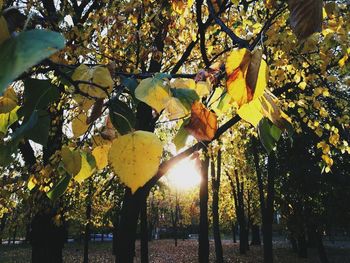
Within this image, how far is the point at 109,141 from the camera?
37.6 inches

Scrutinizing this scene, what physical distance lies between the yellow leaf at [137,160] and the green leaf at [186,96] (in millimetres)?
163

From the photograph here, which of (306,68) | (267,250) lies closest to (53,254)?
(306,68)

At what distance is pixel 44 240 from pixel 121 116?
10.8 metres

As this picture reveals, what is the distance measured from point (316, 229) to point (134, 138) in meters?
24.3

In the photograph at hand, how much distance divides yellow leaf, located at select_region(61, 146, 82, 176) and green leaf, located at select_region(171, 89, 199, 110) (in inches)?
11.8

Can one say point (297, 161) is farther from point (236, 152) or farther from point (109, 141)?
point (109, 141)

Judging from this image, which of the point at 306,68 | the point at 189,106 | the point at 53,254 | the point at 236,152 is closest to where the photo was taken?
the point at 189,106

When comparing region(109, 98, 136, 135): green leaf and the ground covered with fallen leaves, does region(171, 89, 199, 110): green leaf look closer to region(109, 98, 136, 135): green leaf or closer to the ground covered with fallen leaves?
region(109, 98, 136, 135): green leaf

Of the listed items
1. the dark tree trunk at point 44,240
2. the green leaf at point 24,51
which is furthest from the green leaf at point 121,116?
the dark tree trunk at point 44,240

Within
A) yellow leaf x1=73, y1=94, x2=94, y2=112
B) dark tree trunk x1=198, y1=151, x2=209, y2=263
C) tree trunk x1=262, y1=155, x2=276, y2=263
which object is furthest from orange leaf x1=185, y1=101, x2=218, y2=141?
dark tree trunk x1=198, y1=151, x2=209, y2=263

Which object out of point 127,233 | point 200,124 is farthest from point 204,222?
point 200,124

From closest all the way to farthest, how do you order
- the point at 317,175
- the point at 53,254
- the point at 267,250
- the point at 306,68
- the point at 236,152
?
1. the point at 306,68
2. the point at 53,254
3. the point at 267,250
4. the point at 317,175
5. the point at 236,152

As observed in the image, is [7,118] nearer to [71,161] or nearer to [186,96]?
[71,161]

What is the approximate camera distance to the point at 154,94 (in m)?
0.73
